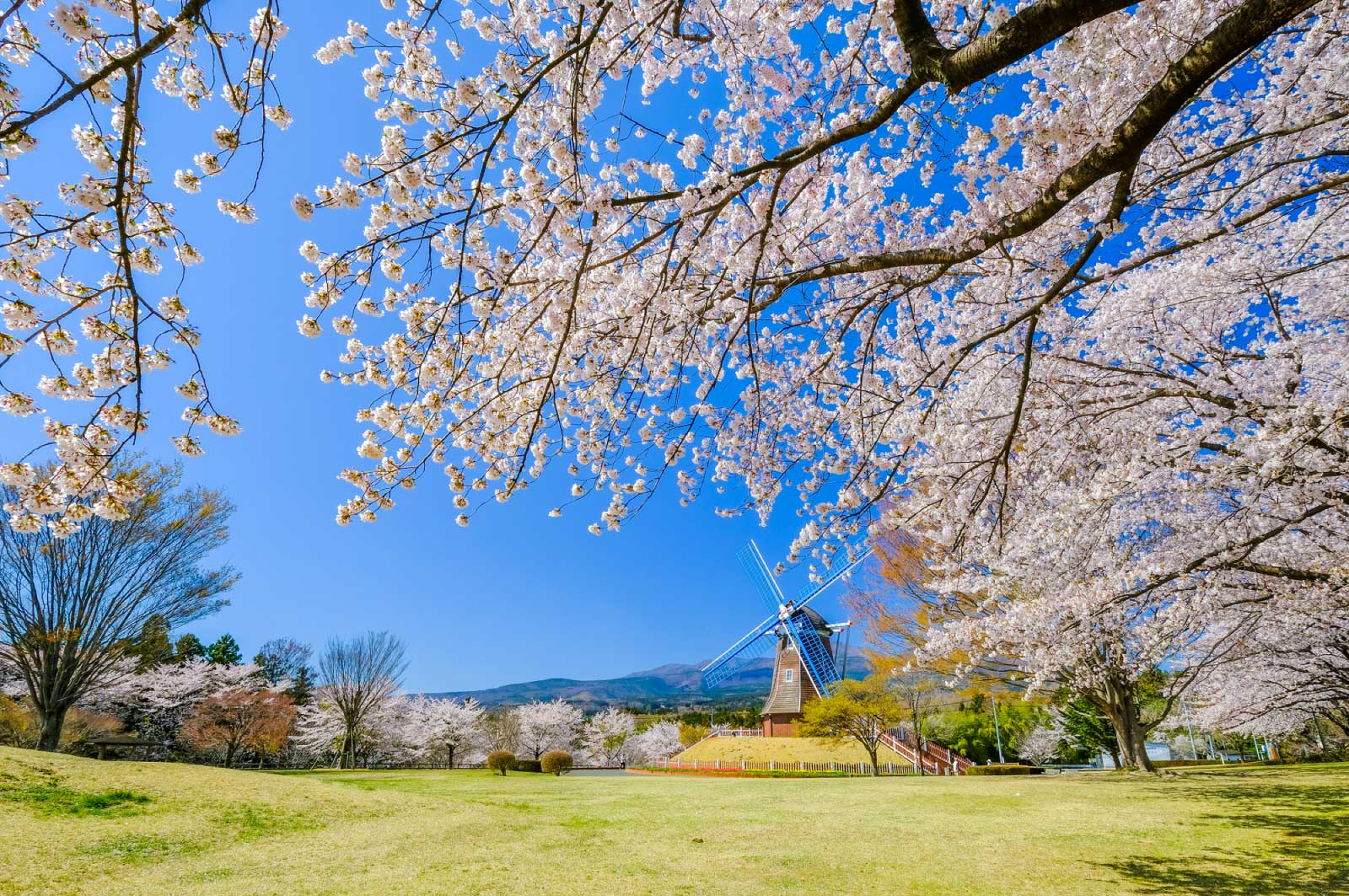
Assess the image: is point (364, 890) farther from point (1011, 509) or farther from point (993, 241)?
point (1011, 509)

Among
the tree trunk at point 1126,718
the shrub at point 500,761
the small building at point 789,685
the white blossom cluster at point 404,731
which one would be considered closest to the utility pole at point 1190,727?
the tree trunk at point 1126,718

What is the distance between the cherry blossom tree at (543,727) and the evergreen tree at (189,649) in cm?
1577

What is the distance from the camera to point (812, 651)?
32.3m

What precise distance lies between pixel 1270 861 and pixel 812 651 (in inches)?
1117

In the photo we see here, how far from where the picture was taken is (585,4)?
2.65 m

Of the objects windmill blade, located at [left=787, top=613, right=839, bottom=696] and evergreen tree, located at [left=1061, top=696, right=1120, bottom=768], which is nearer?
evergreen tree, located at [left=1061, top=696, right=1120, bottom=768]

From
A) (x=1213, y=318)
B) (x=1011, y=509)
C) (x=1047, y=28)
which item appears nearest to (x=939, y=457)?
(x=1011, y=509)

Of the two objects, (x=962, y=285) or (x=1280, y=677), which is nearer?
(x=962, y=285)

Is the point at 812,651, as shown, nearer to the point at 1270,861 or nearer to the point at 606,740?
the point at 606,740

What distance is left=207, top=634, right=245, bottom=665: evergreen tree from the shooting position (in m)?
29.8

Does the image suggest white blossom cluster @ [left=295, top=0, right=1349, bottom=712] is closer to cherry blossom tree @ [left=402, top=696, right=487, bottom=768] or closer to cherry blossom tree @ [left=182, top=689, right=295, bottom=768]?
cherry blossom tree @ [left=182, top=689, right=295, bottom=768]

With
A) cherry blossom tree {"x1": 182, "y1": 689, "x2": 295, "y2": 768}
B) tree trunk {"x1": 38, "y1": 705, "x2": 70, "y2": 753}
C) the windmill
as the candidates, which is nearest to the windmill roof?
the windmill

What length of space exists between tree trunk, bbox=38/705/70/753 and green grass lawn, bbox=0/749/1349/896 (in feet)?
19.7

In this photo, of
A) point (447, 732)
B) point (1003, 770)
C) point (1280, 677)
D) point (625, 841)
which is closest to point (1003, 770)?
point (1003, 770)
